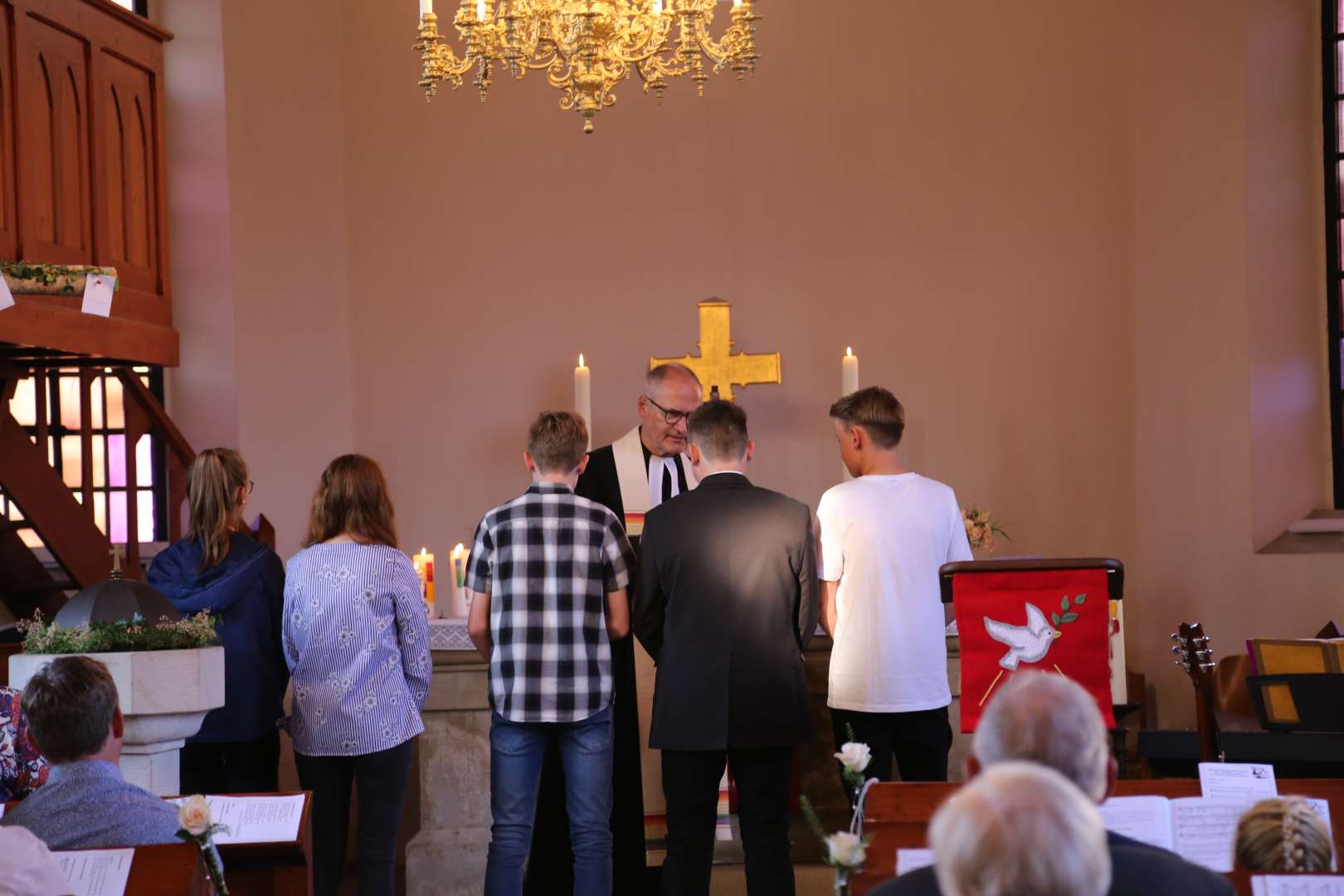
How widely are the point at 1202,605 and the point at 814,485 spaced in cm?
192

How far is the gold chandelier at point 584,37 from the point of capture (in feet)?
17.4

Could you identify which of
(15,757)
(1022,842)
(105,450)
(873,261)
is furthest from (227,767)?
(873,261)

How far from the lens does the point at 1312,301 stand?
24.6 ft

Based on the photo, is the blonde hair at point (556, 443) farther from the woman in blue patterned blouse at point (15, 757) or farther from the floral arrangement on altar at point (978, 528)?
the floral arrangement on altar at point (978, 528)

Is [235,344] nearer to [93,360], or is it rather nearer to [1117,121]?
[93,360]

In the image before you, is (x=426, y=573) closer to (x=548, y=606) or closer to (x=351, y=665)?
(x=351, y=665)

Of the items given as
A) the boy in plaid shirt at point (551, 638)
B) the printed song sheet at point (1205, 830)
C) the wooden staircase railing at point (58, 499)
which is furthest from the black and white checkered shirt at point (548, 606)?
the printed song sheet at point (1205, 830)

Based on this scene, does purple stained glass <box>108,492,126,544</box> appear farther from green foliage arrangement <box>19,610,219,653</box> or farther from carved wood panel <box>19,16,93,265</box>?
green foliage arrangement <box>19,610,219,653</box>

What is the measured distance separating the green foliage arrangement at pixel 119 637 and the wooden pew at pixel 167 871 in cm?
116

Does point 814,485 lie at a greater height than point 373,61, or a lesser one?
lesser

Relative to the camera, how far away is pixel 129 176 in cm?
662

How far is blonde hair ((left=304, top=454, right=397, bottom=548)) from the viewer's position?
4590 mm

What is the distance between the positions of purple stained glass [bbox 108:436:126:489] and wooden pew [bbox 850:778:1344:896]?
5.38 metres

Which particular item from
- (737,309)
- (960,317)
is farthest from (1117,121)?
(737,309)
